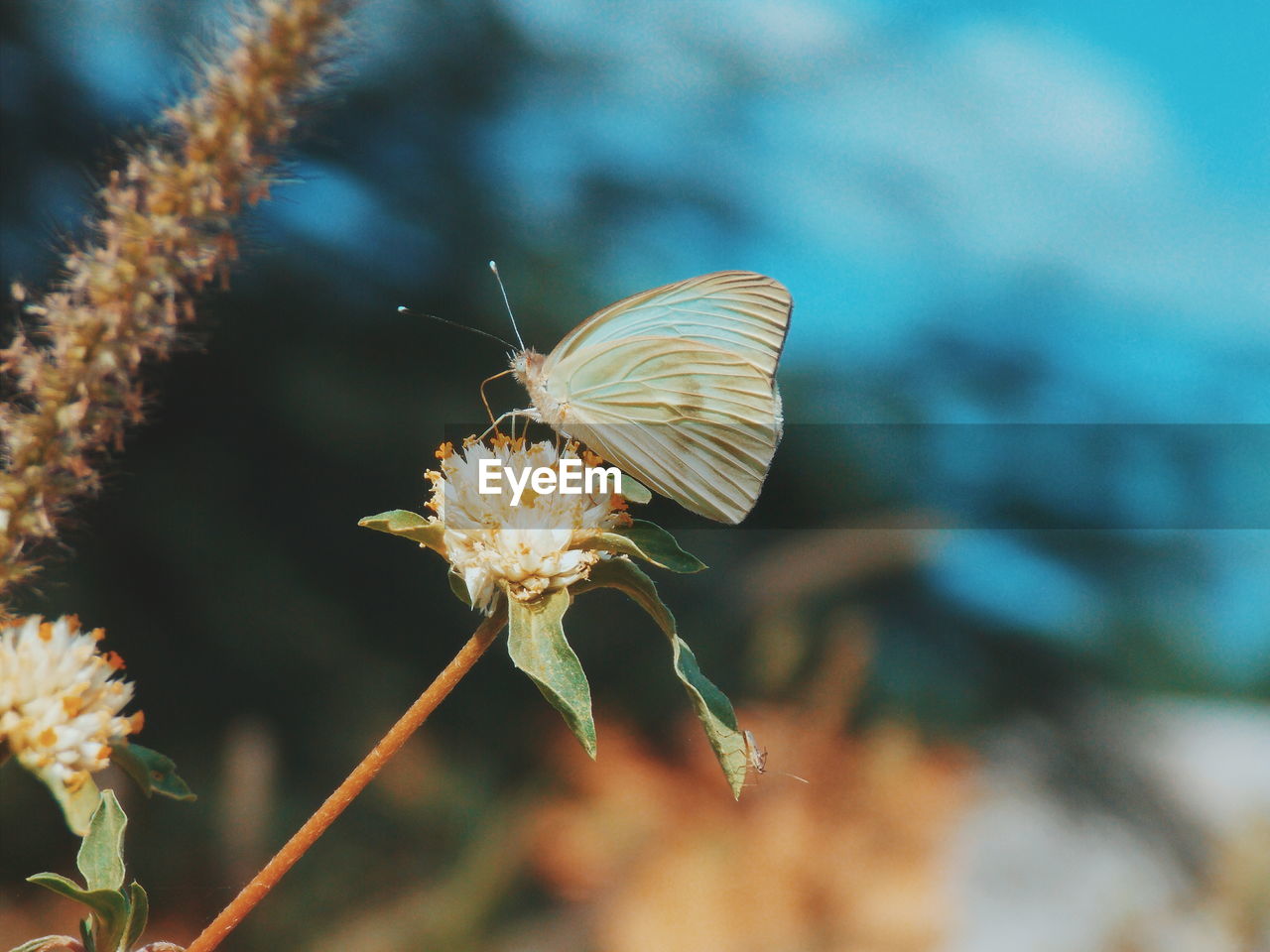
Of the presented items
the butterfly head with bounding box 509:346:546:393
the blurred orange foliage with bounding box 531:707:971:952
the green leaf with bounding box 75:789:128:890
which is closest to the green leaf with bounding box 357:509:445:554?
the green leaf with bounding box 75:789:128:890

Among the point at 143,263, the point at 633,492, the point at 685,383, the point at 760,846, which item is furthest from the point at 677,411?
the point at 760,846

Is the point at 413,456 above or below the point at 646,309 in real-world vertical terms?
below

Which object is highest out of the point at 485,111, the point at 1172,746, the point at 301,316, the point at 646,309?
the point at 646,309

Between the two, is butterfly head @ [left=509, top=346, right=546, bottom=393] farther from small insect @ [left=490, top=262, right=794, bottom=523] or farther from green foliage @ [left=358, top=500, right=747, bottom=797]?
green foliage @ [left=358, top=500, right=747, bottom=797]

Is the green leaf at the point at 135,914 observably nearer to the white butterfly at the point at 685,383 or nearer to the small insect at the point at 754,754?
the small insect at the point at 754,754

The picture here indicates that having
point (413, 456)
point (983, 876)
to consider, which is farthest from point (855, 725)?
point (413, 456)

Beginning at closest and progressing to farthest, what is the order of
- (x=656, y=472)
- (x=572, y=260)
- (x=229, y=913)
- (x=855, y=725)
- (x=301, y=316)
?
(x=229, y=913), (x=656, y=472), (x=301, y=316), (x=572, y=260), (x=855, y=725)

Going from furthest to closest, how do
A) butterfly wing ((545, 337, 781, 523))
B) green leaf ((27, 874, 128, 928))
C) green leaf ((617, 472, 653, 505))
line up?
butterfly wing ((545, 337, 781, 523)) < green leaf ((617, 472, 653, 505)) < green leaf ((27, 874, 128, 928))

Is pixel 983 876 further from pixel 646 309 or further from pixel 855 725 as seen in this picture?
pixel 646 309

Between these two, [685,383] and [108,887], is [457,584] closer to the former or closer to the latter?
[108,887]
